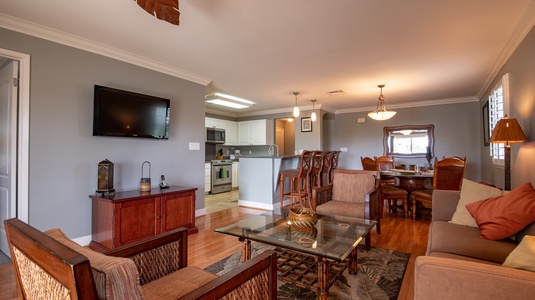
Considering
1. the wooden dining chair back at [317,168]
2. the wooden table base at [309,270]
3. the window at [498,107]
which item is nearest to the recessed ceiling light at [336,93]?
the wooden dining chair back at [317,168]

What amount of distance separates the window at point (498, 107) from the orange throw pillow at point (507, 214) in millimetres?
2016

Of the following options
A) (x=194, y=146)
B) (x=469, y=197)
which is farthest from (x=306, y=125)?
(x=469, y=197)

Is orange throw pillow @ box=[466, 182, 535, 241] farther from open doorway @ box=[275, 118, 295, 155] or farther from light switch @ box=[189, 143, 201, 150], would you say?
open doorway @ box=[275, 118, 295, 155]

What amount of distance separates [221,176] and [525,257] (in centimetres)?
629

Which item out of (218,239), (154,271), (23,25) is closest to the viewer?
(154,271)

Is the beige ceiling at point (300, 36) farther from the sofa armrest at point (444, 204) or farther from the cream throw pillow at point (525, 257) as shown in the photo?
the cream throw pillow at point (525, 257)

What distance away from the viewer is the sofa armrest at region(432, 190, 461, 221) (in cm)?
241

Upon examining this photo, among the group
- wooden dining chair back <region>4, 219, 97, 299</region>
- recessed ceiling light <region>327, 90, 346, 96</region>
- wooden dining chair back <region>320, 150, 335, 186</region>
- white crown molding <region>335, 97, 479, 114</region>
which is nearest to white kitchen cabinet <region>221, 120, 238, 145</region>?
white crown molding <region>335, 97, 479, 114</region>

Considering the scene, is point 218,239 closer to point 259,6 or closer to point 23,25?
point 259,6

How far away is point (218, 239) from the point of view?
3.12 meters

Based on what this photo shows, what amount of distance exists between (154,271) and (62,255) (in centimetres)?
78

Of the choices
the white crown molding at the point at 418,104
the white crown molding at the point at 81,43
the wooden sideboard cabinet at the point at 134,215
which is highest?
the white crown molding at the point at 81,43

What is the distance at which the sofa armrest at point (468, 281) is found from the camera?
94 cm

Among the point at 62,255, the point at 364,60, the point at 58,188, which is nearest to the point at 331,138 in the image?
the point at 364,60
